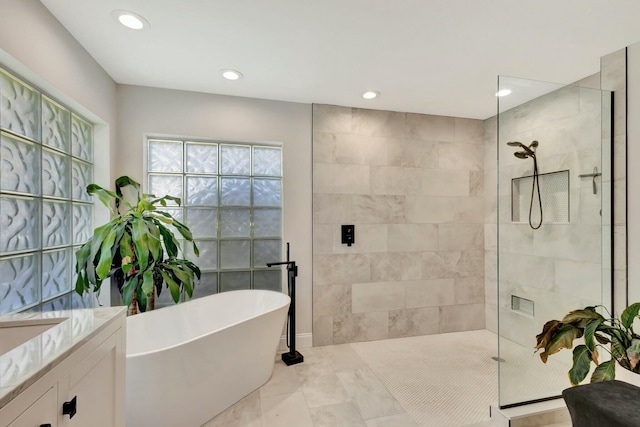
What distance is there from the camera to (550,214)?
2.21m

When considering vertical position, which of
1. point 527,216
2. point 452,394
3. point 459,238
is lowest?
point 452,394

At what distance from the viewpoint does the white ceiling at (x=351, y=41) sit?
67.4 inches

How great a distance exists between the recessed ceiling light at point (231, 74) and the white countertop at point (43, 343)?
6.29 ft

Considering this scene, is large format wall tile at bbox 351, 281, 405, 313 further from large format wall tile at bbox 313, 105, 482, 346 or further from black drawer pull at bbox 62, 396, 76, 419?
black drawer pull at bbox 62, 396, 76, 419

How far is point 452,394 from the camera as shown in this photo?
230 cm

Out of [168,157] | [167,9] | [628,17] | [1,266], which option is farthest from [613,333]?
[168,157]

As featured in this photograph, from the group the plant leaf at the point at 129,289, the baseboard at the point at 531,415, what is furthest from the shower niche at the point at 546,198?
the plant leaf at the point at 129,289

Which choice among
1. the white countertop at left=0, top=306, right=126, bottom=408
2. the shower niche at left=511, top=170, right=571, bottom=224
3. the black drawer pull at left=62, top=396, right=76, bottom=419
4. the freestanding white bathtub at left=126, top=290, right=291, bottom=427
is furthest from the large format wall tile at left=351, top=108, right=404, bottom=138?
the black drawer pull at left=62, top=396, right=76, bottom=419

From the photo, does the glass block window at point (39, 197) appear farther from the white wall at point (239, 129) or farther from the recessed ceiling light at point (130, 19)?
the recessed ceiling light at point (130, 19)

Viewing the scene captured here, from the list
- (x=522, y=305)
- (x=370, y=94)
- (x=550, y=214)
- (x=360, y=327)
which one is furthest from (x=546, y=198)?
(x=360, y=327)

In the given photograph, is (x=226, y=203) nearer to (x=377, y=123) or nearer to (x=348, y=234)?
(x=348, y=234)

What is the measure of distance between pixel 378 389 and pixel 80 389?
6.53ft

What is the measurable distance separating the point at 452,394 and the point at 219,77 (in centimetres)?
310

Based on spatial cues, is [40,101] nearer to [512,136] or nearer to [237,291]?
[237,291]
